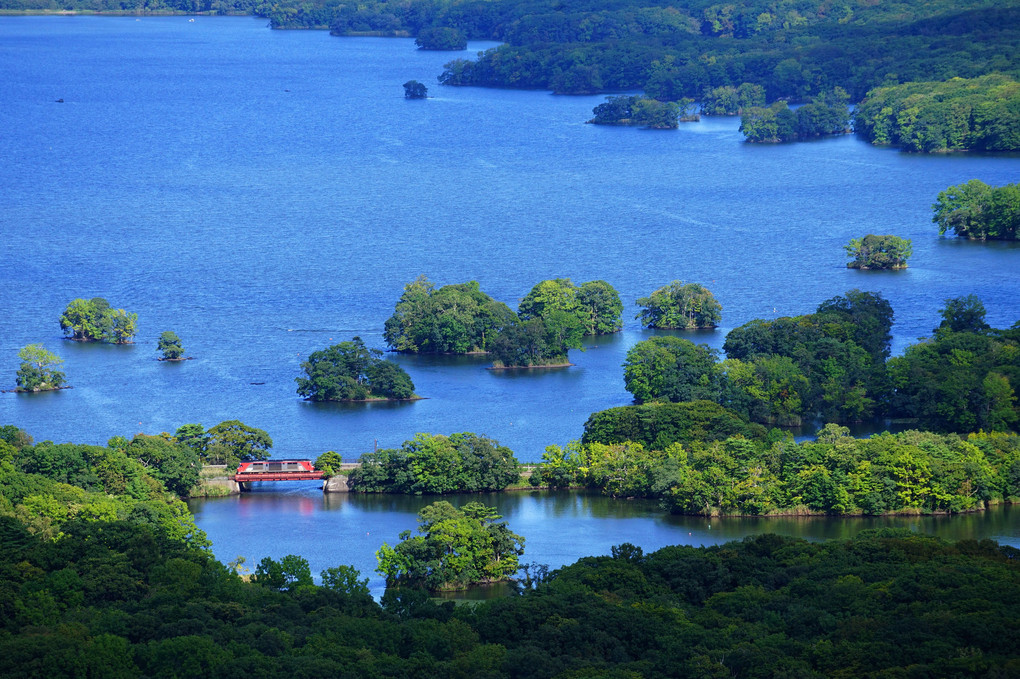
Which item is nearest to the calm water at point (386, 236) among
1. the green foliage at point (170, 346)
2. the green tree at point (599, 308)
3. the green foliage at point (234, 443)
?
the green foliage at point (170, 346)

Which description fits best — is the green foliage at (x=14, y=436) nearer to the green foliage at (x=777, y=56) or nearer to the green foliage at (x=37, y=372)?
the green foliage at (x=37, y=372)

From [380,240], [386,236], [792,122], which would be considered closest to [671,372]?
[380,240]

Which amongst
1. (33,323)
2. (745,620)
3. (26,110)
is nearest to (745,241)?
(33,323)

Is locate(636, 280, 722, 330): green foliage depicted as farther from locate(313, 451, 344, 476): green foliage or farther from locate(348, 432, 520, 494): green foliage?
locate(313, 451, 344, 476): green foliage

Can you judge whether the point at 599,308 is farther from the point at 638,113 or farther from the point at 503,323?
the point at 638,113

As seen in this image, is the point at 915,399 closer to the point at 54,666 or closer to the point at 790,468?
the point at 790,468
